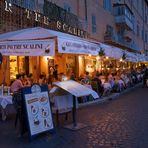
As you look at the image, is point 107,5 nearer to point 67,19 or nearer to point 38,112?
point 67,19

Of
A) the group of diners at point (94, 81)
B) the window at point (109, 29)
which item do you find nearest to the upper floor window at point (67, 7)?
the group of diners at point (94, 81)

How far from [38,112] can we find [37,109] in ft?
0.26

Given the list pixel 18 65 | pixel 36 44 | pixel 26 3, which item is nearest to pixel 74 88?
pixel 36 44

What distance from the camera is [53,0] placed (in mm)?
22625

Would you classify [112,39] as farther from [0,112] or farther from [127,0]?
[0,112]

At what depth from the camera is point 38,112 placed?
8523 millimetres

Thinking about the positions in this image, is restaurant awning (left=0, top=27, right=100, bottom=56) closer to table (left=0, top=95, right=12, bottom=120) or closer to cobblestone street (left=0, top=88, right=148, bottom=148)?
table (left=0, top=95, right=12, bottom=120)

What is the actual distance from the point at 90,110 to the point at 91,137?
15.9ft

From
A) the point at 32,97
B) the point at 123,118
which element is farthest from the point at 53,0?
the point at 32,97

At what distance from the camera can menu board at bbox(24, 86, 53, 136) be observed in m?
8.27

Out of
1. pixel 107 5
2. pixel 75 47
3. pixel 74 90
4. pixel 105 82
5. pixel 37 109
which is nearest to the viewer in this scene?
pixel 37 109

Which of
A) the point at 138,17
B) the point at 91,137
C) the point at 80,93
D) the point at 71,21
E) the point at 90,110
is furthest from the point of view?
the point at 138,17

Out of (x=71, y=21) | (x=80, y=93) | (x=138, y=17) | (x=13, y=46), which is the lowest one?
(x=80, y=93)

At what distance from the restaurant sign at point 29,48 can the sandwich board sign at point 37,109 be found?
7.75 feet
